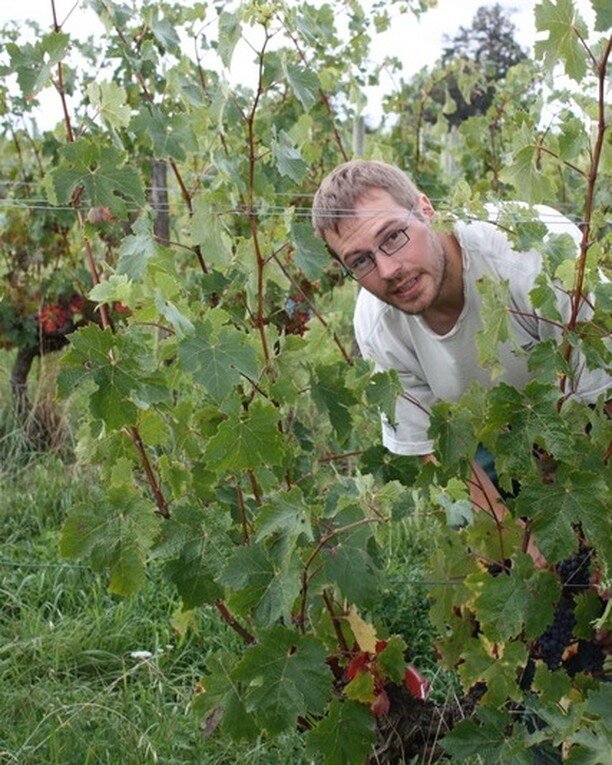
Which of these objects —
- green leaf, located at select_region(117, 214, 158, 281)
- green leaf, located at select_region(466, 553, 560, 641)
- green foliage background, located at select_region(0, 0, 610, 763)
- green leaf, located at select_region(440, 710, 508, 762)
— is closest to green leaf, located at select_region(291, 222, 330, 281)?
green foliage background, located at select_region(0, 0, 610, 763)

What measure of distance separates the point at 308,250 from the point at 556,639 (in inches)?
32.5

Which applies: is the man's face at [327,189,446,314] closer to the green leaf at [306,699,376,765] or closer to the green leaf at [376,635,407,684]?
the green leaf at [376,635,407,684]

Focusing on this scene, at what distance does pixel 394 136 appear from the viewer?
5.24m

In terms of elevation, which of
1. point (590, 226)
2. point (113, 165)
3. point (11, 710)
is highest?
point (113, 165)

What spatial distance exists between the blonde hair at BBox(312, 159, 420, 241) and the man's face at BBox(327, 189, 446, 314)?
0.01 meters

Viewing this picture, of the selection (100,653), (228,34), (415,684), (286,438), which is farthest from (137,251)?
(100,653)

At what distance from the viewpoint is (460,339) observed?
2.55m

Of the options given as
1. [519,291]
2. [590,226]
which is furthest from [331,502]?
[519,291]

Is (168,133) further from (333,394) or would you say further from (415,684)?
(415,684)

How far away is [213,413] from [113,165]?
47 cm

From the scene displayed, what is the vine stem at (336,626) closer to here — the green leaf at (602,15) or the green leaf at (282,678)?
the green leaf at (282,678)

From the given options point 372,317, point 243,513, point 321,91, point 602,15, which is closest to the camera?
point 602,15

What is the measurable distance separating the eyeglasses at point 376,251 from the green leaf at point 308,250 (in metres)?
0.36

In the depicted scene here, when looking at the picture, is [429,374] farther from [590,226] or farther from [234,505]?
[590,226]
